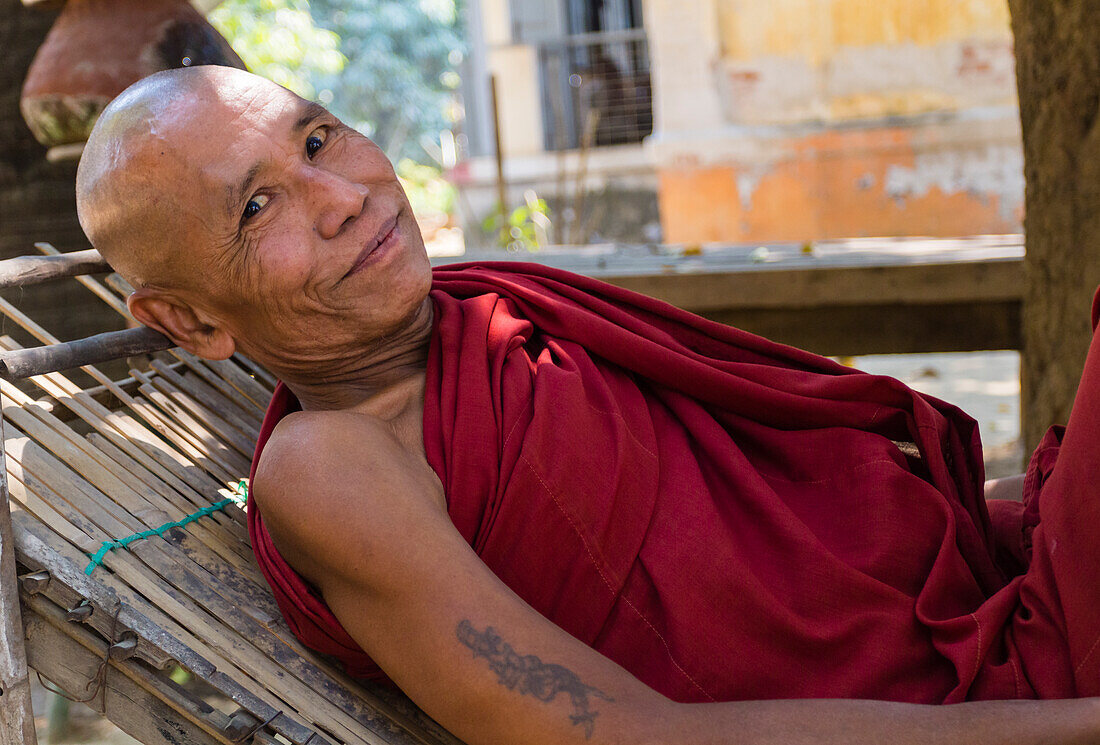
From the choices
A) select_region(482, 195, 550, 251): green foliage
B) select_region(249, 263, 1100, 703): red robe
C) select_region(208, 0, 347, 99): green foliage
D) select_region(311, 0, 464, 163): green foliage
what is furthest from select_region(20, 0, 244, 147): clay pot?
select_region(311, 0, 464, 163): green foliage

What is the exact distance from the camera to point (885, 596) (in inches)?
61.9

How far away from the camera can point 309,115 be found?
1.69 meters

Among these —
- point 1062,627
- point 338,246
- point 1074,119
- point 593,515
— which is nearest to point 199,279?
point 338,246

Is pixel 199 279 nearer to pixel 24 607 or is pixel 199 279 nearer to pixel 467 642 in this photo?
pixel 24 607

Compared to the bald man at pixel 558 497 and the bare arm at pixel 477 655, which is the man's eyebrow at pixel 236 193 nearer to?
the bald man at pixel 558 497

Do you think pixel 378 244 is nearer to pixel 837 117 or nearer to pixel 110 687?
pixel 110 687

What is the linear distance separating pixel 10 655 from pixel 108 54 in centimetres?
179

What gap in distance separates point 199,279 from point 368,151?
0.34 meters

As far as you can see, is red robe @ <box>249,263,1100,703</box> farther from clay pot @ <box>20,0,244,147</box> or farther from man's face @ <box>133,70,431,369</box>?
clay pot @ <box>20,0,244,147</box>

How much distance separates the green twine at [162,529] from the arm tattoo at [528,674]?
0.60 metres

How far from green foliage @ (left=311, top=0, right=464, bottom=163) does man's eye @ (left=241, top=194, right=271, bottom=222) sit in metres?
26.9

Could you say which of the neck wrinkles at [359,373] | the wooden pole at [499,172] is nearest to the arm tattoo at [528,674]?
the neck wrinkles at [359,373]

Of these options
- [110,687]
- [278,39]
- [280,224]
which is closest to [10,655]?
[110,687]

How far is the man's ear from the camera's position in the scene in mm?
1706
